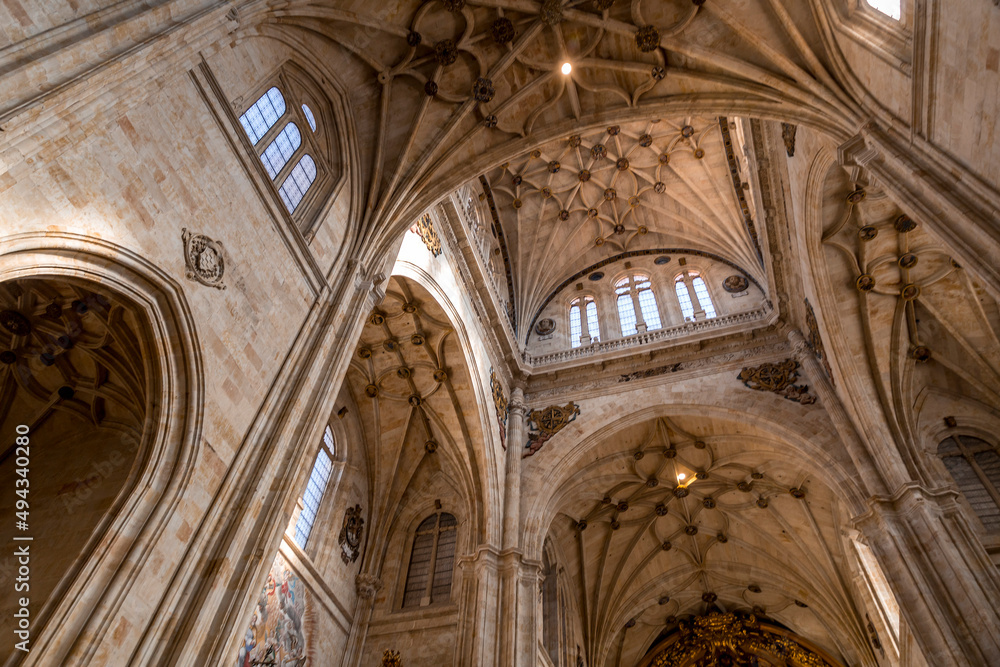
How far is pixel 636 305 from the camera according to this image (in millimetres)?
19375

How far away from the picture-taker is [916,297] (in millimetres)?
12609

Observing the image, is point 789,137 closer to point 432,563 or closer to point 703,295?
point 703,295

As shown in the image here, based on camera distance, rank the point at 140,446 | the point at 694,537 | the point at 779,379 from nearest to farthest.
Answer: the point at 140,446, the point at 779,379, the point at 694,537

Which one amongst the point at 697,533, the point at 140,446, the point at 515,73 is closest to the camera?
the point at 140,446

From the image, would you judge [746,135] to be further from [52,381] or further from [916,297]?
[52,381]

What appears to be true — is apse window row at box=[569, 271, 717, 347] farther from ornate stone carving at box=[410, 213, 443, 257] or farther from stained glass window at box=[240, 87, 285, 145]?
stained glass window at box=[240, 87, 285, 145]

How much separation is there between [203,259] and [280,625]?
715cm

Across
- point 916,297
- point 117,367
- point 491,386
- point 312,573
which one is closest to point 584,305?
point 491,386

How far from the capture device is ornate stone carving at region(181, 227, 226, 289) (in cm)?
662

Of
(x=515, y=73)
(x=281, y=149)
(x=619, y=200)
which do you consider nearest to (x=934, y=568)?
(x=515, y=73)

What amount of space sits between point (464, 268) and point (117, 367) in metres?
8.59

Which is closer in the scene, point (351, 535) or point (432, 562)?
point (351, 535)

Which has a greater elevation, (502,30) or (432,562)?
(502,30)

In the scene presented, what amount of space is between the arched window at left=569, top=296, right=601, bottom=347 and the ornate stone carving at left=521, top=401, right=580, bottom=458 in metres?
2.95
